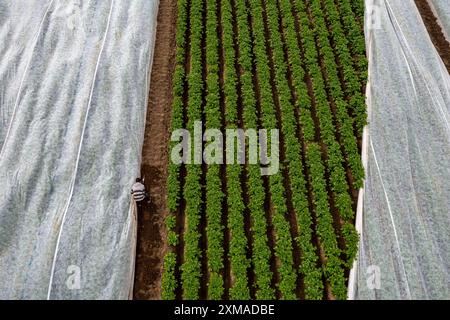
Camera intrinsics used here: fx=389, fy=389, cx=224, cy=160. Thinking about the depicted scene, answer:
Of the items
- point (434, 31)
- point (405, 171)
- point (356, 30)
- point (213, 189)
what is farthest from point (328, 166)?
point (434, 31)

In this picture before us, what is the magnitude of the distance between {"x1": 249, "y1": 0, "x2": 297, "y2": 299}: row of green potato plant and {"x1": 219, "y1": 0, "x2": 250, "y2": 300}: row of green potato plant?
92cm

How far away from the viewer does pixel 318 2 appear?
16844 millimetres

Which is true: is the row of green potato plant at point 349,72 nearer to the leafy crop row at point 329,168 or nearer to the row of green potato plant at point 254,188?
the leafy crop row at point 329,168

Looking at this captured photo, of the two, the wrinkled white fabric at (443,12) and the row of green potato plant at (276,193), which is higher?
the wrinkled white fabric at (443,12)

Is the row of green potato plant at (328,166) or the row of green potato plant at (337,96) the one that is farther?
the row of green potato plant at (337,96)

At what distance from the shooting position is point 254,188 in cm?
1184

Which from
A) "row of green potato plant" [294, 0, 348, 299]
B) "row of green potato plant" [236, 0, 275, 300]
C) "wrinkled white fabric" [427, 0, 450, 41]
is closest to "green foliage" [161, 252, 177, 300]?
"row of green potato plant" [236, 0, 275, 300]

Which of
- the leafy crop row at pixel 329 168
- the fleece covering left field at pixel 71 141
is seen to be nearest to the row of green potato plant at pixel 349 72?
the leafy crop row at pixel 329 168

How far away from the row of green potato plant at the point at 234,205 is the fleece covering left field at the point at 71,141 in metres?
2.79

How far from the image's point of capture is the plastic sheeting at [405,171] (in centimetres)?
1028

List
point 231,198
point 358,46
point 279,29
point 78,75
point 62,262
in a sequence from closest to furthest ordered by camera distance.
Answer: point 62,262 → point 231,198 → point 78,75 → point 358,46 → point 279,29

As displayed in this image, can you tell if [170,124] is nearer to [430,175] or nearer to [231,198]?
[231,198]

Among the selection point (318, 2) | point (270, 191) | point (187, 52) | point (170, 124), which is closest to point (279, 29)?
point (318, 2)

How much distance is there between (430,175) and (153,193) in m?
8.49
